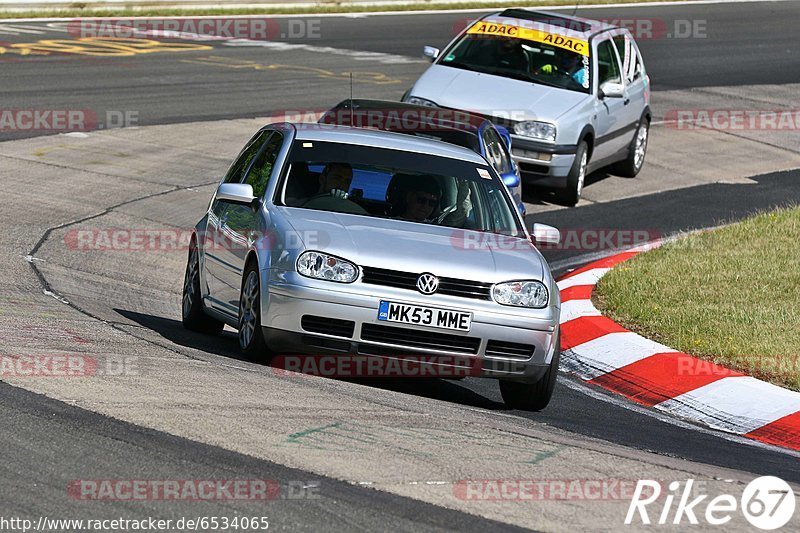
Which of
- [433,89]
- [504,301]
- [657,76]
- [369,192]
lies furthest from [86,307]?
[657,76]

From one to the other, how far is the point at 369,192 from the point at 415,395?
4.79 feet

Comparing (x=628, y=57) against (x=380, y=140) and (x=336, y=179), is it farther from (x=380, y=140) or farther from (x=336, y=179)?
(x=336, y=179)

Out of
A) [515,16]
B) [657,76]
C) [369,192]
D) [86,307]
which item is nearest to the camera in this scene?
[369,192]

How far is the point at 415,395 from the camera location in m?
8.52

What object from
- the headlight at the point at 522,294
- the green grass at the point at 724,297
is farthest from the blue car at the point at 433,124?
the headlight at the point at 522,294

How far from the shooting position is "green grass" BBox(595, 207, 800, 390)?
389 inches

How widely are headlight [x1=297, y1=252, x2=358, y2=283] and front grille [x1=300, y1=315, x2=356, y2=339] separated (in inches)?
8.9

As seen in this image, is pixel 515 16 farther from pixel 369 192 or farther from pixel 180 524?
pixel 180 524

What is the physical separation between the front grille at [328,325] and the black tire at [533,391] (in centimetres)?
119

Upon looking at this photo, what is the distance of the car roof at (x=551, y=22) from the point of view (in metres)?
17.7

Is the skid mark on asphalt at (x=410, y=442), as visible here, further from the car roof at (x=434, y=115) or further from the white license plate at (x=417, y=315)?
the car roof at (x=434, y=115)

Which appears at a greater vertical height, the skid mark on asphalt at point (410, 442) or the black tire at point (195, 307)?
the skid mark on asphalt at point (410, 442)

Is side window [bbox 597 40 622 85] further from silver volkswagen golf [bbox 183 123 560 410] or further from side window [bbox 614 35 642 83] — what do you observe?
silver volkswagen golf [bbox 183 123 560 410]

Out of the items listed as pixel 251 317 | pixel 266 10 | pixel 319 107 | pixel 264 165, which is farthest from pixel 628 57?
pixel 266 10
